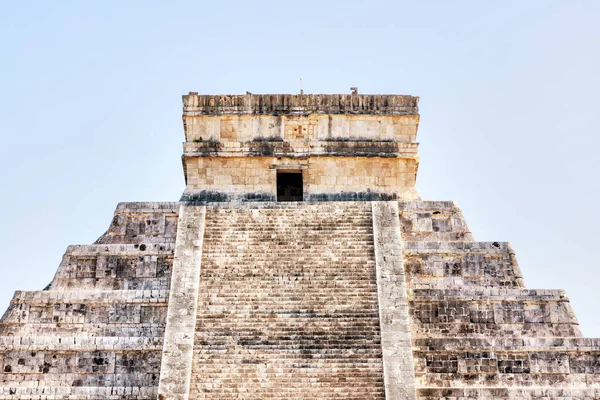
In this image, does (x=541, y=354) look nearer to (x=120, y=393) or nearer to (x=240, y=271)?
(x=240, y=271)

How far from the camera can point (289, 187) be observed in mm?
20219

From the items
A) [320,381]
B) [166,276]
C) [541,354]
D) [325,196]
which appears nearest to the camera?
[320,381]

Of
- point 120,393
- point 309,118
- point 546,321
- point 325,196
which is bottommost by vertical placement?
point 120,393

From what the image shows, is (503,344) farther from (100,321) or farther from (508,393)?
(100,321)

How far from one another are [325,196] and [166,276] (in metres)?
4.34

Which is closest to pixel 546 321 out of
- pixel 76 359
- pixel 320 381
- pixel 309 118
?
pixel 320 381

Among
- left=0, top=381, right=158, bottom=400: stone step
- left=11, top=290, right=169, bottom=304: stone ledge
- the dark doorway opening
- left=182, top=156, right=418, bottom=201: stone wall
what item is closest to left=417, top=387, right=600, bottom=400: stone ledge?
left=0, top=381, right=158, bottom=400: stone step

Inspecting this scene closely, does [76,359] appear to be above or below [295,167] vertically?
below

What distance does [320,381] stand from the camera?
14.7 m

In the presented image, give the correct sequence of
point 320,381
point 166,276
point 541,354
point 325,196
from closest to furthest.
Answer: point 320,381 < point 541,354 < point 166,276 < point 325,196

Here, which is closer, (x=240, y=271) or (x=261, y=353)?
(x=261, y=353)

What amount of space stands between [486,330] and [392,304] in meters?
1.79

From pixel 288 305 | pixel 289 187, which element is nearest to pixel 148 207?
pixel 289 187

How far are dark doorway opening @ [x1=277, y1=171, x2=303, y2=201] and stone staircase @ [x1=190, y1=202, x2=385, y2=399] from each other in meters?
1.94
